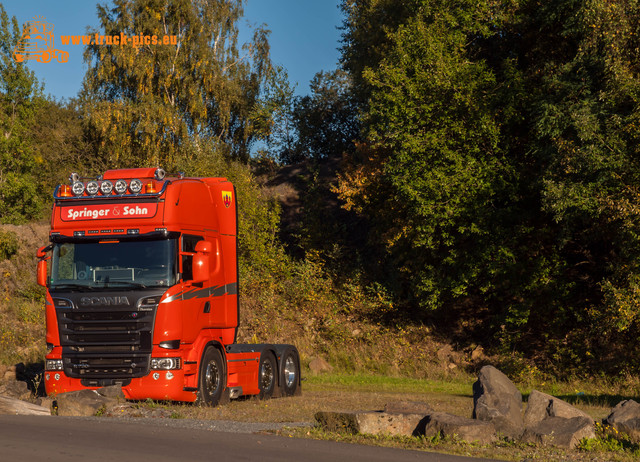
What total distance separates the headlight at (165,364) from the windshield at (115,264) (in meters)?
1.41

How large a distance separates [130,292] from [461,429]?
21.7 feet

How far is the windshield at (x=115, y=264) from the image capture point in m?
13.9

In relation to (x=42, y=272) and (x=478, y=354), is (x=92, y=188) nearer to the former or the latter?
(x=42, y=272)

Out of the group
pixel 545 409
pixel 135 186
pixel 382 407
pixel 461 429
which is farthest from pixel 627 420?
pixel 135 186

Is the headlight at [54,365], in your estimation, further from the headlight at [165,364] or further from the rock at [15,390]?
the rock at [15,390]

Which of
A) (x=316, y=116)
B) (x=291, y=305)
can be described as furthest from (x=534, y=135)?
(x=316, y=116)

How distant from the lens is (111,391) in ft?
45.4

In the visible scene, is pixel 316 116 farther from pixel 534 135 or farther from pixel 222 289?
pixel 222 289

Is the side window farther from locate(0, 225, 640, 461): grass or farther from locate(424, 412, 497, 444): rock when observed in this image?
locate(424, 412, 497, 444): rock

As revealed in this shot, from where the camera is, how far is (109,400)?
44.6 ft

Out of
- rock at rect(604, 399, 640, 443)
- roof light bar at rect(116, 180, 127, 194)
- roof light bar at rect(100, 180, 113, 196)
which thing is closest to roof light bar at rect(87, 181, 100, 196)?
roof light bar at rect(100, 180, 113, 196)

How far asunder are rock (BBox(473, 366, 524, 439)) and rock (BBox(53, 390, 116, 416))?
6.64 m

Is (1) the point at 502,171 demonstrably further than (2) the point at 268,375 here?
Yes

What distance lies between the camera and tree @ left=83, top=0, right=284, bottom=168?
129 ft
